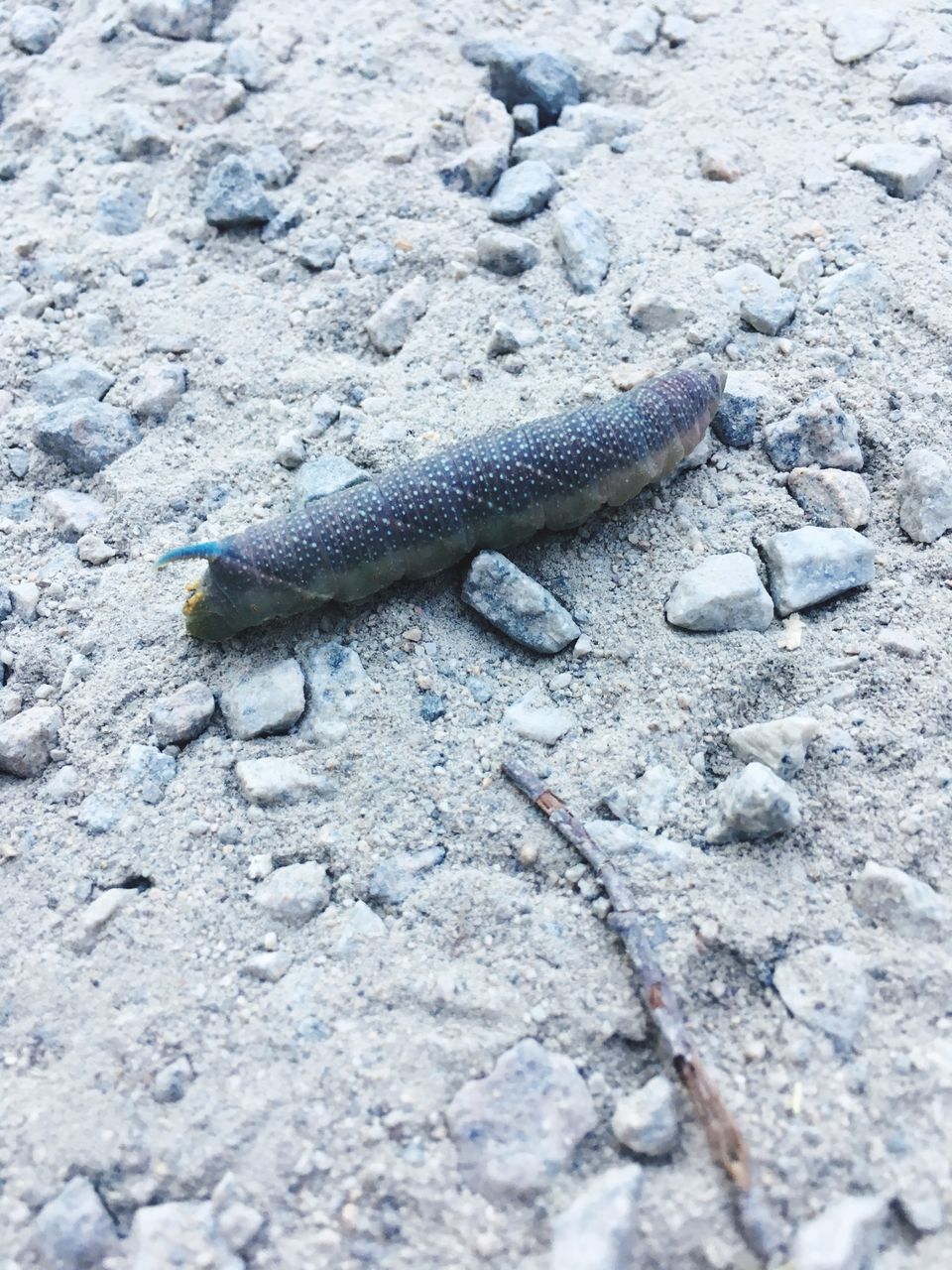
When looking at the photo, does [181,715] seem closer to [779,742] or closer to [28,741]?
[28,741]

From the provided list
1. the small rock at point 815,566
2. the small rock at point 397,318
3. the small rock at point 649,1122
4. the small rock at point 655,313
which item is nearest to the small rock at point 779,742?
the small rock at point 815,566

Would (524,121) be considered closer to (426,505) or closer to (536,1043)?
(426,505)

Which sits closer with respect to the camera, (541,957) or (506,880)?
(541,957)

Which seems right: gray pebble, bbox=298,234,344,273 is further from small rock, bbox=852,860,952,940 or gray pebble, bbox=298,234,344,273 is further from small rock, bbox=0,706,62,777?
small rock, bbox=852,860,952,940

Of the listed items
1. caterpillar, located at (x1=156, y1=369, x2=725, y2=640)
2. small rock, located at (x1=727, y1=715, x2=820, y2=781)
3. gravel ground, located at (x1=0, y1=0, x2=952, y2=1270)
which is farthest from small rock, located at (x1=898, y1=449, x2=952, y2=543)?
small rock, located at (x1=727, y1=715, x2=820, y2=781)

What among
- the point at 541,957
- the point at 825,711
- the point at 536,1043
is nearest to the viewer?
the point at 536,1043

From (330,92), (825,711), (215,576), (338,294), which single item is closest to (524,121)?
(330,92)
